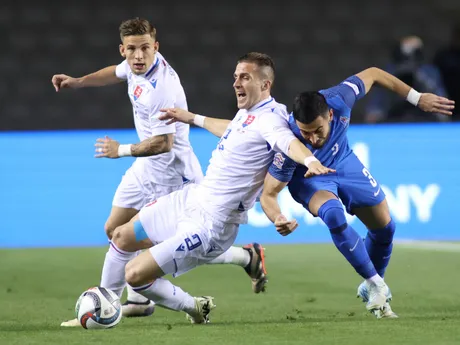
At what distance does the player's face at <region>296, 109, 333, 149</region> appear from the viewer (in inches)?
274

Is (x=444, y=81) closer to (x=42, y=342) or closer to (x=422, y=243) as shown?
(x=422, y=243)

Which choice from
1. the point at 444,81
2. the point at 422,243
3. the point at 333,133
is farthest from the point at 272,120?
the point at 444,81

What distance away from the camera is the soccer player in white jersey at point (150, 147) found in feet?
24.9

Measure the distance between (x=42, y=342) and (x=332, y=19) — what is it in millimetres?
10516

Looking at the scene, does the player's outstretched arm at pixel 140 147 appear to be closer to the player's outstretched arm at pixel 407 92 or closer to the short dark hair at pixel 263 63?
the short dark hair at pixel 263 63

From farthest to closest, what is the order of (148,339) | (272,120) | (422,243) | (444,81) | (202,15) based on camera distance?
(202,15) < (444,81) < (422,243) < (272,120) < (148,339)

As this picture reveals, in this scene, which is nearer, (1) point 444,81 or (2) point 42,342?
(2) point 42,342

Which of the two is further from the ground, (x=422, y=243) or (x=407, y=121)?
(x=407, y=121)

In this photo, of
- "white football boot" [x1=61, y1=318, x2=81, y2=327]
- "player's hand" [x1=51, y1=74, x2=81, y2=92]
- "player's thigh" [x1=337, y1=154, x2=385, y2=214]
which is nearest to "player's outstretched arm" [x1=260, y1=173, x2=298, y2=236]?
"player's thigh" [x1=337, y1=154, x2=385, y2=214]

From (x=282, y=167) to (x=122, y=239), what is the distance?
1.15m

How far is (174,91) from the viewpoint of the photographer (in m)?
7.79

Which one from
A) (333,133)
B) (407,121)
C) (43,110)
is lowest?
(43,110)

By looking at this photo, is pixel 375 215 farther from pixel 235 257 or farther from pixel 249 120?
pixel 249 120

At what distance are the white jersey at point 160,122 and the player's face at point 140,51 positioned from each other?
2.1 inches
